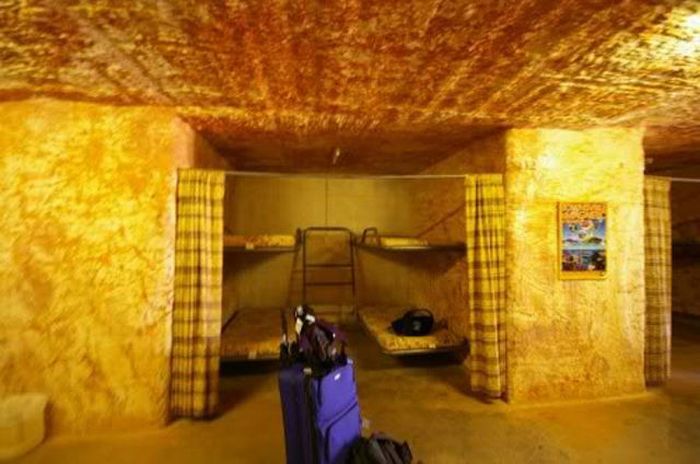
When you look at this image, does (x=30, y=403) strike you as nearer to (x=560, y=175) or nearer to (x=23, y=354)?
(x=23, y=354)

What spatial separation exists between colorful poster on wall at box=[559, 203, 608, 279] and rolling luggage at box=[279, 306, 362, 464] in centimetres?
234

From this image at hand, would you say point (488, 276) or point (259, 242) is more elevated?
point (259, 242)

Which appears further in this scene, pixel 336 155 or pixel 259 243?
pixel 336 155

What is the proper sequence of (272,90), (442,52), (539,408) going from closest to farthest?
(442,52)
(272,90)
(539,408)

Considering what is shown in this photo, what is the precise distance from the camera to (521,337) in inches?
133

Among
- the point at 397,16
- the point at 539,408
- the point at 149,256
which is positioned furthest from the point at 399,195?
the point at 397,16

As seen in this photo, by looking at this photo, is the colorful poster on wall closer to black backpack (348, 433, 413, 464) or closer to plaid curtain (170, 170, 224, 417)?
black backpack (348, 433, 413, 464)

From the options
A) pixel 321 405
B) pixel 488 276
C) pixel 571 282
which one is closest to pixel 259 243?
pixel 321 405

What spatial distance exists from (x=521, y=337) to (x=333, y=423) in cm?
202

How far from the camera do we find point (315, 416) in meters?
2.09

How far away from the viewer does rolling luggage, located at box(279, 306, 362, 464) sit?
6.85 ft

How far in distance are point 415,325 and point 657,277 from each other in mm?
2363

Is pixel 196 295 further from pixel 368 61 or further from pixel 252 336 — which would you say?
pixel 368 61

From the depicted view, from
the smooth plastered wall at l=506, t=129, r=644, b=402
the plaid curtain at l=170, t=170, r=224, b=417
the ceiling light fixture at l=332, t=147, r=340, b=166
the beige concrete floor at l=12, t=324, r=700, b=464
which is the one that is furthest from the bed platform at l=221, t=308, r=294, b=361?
the smooth plastered wall at l=506, t=129, r=644, b=402
